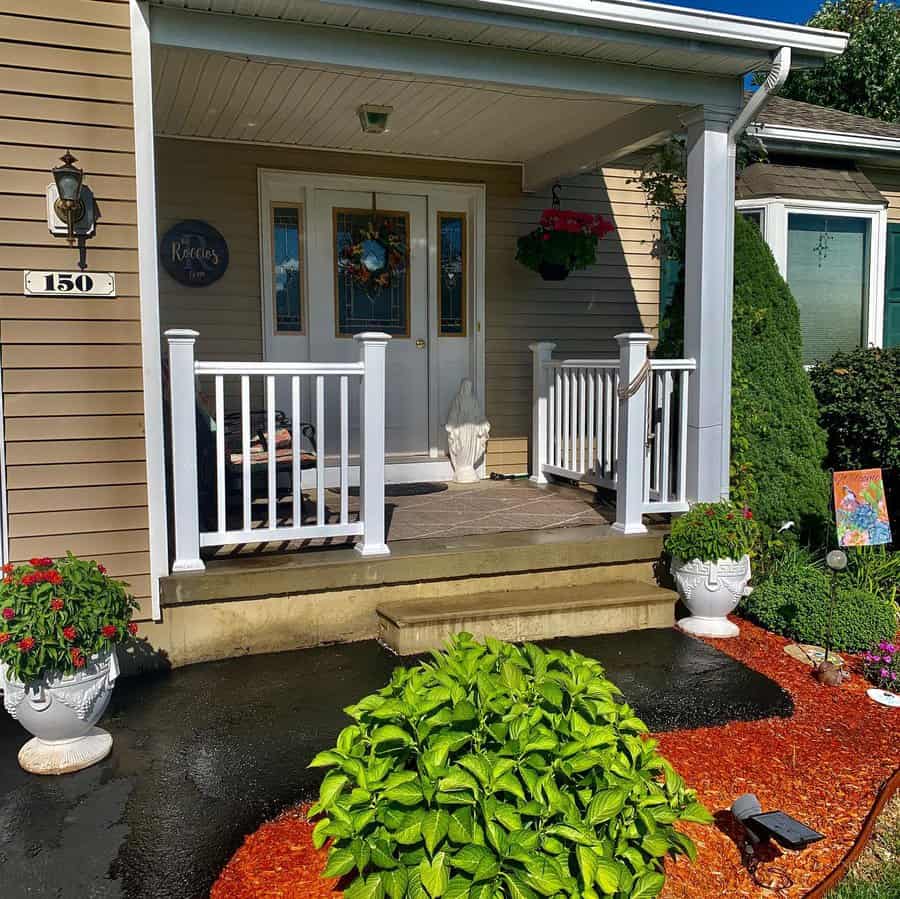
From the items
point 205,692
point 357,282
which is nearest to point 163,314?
point 357,282

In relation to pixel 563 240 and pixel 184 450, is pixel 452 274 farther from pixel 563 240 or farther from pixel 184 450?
pixel 184 450

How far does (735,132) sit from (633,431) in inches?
69.8

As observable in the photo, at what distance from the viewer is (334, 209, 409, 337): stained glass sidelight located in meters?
6.40

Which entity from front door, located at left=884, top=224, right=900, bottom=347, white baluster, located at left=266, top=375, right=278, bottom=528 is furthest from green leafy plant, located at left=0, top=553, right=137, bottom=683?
front door, located at left=884, top=224, right=900, bottom=347

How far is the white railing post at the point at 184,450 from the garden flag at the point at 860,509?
10.5ft

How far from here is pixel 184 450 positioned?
4105 mm

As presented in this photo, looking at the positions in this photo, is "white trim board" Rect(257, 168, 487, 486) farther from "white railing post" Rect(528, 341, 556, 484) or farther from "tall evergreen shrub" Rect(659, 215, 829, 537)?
"tall evergreen shrub" Rect(659, 215, 829, 537)

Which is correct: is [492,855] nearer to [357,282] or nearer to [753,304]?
[753,304]

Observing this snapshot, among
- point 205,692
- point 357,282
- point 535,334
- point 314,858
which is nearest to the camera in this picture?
point 314,858

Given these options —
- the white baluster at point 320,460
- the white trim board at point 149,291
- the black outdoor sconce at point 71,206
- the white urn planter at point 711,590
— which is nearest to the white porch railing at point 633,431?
the white urn planter at point 711,590

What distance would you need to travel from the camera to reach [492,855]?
1.76m

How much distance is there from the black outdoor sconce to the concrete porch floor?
5.43 feet

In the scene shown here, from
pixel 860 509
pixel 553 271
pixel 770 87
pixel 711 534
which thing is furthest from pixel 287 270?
pixel 860 509

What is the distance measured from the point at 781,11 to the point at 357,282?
71.5 ft
